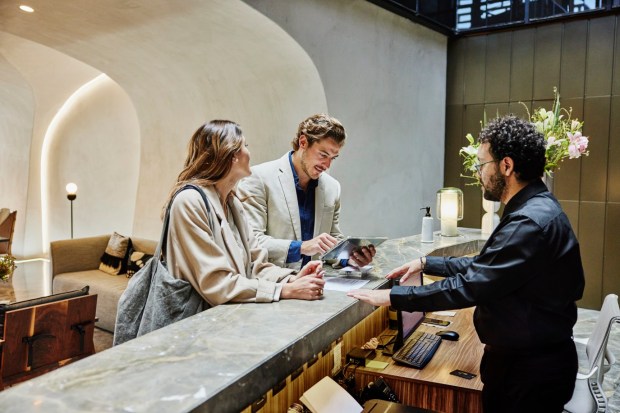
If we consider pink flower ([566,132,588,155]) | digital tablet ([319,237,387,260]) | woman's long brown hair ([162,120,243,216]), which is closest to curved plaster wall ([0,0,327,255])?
pink flower ([566,132,588,155])

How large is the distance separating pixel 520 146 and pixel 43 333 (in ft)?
12.7

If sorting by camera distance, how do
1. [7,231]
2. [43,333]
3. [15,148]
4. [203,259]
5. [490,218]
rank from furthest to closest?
[15,148] < [7,231] < [490,218] < [43,333] < [203,259]

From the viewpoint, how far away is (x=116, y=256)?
21.0 ft

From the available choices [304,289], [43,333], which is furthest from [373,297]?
[43,333]

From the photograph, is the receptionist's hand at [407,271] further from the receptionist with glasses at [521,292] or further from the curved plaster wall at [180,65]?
the curved plaster wall at [180,65]

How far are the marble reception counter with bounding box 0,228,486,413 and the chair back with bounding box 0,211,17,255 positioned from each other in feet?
28.7

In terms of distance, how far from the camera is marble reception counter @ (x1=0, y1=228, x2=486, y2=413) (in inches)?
34.3

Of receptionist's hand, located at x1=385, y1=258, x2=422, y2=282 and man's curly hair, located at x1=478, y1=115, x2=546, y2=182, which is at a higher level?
man's curly hair, located at x1=478, y1=115, x2=546, y2=182

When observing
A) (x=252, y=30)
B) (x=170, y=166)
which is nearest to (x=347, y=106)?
(x=252, y=30)

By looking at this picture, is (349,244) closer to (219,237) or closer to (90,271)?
(219,237)

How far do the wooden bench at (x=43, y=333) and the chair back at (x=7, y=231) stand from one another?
5.46m

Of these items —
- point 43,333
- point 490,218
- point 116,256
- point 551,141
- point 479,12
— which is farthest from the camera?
point 116,256

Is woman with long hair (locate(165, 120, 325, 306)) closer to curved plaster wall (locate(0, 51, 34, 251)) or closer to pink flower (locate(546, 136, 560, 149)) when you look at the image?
pink flower (locate(546, 136, 560, 149))

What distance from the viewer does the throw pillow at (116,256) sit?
638cm
